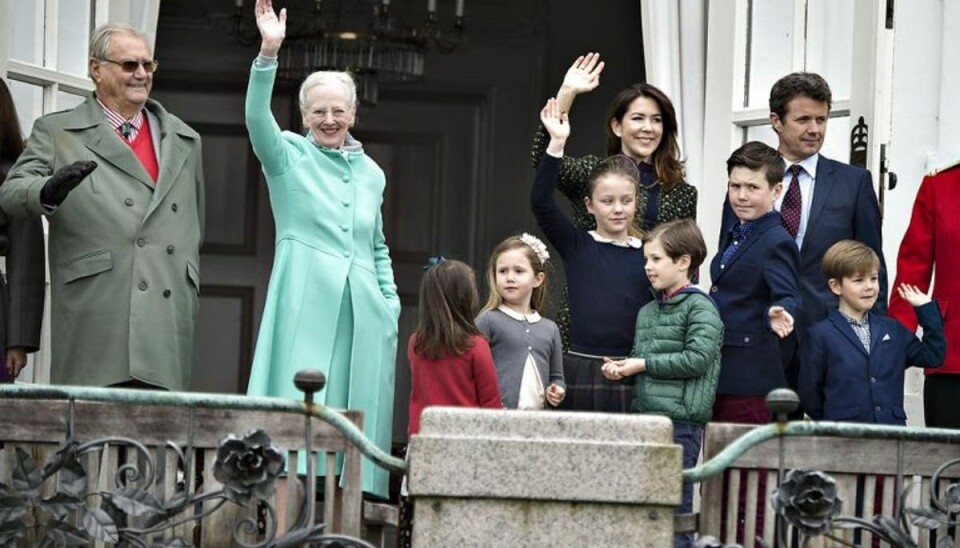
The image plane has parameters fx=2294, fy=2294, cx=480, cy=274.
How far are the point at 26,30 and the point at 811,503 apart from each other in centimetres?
380

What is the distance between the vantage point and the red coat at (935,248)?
7.72 metres

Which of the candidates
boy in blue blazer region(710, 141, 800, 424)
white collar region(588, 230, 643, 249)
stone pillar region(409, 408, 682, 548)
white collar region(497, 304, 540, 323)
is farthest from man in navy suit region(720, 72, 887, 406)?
stone pillar region(409, 408, 682, 548)

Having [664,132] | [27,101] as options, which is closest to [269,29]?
[664,132]

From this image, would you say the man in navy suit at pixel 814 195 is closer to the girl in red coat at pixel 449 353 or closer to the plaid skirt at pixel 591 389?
the plaid skirt at pixel 591 389

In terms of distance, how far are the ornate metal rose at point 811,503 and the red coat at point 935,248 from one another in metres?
1.76

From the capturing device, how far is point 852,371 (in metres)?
7.20

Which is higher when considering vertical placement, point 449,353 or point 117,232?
point 117,232

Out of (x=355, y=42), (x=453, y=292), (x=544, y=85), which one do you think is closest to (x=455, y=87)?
(x=544, y=85)

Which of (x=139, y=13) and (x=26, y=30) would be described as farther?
(x=139, y=13)

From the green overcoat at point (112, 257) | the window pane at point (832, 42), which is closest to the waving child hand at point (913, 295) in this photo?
the window pane at point (832, 42)

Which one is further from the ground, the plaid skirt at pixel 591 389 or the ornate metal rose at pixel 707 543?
the plaid skirt at pixel 591 389

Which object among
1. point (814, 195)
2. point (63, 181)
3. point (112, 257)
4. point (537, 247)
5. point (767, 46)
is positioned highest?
point (767, 46)

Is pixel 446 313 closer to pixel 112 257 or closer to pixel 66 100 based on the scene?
pixel 112 257

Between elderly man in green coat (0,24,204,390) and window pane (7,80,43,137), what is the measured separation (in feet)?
3.52
